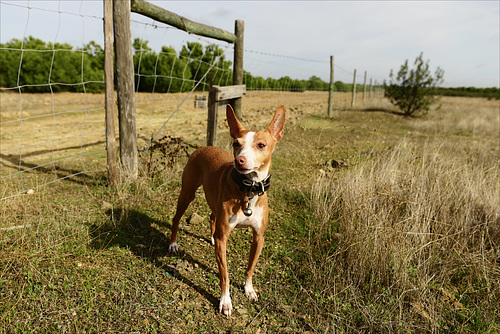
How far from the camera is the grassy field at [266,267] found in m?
2.37

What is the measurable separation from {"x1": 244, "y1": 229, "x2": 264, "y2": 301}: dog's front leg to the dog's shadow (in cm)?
30

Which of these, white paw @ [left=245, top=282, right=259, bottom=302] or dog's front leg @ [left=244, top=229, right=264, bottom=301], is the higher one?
dog's front leg @ [left=244, top=229, right=264, bottom=301]

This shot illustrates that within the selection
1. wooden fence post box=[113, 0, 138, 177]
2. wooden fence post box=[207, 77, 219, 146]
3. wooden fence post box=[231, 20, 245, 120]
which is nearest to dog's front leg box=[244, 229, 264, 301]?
wooden fence post box=[113, 0, 138, 177]

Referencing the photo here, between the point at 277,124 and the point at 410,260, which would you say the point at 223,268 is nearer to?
the point at 277,124

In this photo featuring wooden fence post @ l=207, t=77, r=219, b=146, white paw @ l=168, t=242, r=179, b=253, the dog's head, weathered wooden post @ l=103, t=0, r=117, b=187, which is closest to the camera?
the dog's head

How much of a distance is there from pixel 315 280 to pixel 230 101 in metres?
3.76

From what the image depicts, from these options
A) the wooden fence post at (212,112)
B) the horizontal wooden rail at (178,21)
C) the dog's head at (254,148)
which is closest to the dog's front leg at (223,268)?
the dog's head at (254,148)

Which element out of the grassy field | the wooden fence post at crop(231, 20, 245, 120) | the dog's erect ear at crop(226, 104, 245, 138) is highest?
the wooden fence post at crop(231, 20, 245, 120)

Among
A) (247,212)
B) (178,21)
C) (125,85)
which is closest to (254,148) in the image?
(247,212)

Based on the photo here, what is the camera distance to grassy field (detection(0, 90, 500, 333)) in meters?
2.37

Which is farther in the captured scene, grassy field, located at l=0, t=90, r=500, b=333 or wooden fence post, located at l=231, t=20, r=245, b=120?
wooden fence post, located at l=231, t=20, r=245, b=120

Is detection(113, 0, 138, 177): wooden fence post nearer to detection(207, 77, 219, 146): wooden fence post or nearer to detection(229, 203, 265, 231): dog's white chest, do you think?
detection(207, 77, 219, 146): wooden fence post

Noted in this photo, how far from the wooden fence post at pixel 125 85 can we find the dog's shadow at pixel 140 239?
96 cm

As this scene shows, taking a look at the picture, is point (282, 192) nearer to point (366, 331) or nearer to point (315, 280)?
point (315, 280)
